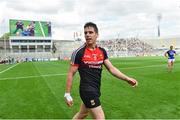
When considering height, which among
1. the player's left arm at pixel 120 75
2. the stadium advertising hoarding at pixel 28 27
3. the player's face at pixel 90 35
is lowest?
the player's left arm at pixel 120 75

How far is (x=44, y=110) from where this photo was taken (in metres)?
8.79

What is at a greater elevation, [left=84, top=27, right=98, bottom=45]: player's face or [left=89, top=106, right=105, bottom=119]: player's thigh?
[left=84, top=27, right=98, bottom=45]: player's face

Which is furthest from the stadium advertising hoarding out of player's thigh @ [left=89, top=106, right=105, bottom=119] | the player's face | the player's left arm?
player's thigh @ [left=89, top=106, right=105, bottom=119]

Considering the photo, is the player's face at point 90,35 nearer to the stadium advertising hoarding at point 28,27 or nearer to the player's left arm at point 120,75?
the player's left arm at point 120,75

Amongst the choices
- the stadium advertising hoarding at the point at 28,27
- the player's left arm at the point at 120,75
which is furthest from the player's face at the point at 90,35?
the stadium advertising hoarding at the point at 28,27

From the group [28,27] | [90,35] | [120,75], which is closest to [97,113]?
[120,75]

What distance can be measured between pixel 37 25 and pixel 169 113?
103m

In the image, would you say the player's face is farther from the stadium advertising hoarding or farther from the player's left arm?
the stadium advertising hoarding

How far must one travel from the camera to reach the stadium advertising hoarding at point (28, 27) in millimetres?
104500

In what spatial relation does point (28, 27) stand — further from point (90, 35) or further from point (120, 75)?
point (90, 35)

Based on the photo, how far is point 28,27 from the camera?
107 m

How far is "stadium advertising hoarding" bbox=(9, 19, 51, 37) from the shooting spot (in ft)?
343

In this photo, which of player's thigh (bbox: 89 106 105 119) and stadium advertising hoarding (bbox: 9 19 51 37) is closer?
player's thigh (bbox: 89 106 105 119)

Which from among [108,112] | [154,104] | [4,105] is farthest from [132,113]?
[4,105]
